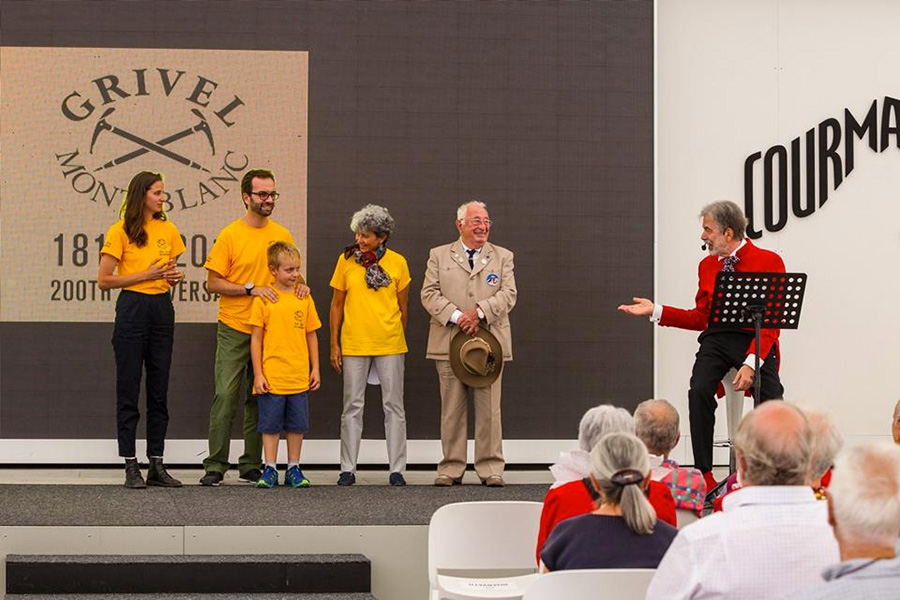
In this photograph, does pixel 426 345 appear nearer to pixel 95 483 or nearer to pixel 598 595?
pixel 95 483

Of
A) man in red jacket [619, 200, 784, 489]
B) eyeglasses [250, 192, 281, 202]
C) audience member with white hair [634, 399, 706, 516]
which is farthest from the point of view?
eyeglasses [250, 192, 281, 202]

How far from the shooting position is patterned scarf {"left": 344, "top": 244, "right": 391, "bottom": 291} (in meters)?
6.91

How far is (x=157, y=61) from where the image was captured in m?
7.59

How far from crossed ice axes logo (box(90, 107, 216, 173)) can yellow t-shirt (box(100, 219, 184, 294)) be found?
43.5 inches

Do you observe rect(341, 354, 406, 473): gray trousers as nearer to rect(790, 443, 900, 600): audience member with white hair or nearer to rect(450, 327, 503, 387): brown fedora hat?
rect(450, 327, 503, 387): brown fedora hat

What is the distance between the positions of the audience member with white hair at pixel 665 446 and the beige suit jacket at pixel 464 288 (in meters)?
2.78

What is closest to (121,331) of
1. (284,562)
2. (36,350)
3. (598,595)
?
(36,350)

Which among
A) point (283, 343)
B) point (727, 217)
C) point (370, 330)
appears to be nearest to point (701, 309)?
point (727, 217)

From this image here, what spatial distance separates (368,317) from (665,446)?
116 inches

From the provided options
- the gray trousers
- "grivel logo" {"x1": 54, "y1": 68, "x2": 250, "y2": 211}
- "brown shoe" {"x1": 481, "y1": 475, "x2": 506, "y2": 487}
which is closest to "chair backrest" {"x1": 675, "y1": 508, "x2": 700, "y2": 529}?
"brown shoe" {"x1": 481, "y1": 475, "x2": 506, "y2": 487}

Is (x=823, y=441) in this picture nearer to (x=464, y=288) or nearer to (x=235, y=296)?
(x=464, y=288)

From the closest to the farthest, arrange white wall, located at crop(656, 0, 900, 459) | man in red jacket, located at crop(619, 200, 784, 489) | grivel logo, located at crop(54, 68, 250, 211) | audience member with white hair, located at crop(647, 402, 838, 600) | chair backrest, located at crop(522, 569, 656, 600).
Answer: audience member with white hair, located at crop(647, 402, 838, 600)
chair backrest, located at crop(522, 569, 656, 600)
man in red jacket, located at crop(619, 200, 784, 489)
grivel logo, located at crop(54, 68, 250, 211)
white wall, located at crop(656, 0, 900, 459)

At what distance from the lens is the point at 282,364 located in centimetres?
659

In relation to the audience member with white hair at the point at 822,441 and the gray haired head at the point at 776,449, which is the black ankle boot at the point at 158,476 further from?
the gray haired head at the point at 776,449
